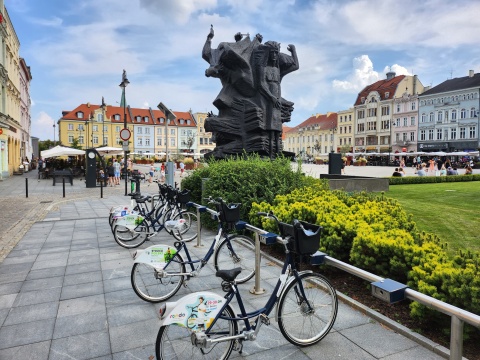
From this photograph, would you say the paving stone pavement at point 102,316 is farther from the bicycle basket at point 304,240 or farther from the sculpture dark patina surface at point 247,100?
the sculpture dark patina surface at point 247,100

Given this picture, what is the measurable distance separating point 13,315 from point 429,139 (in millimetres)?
68796

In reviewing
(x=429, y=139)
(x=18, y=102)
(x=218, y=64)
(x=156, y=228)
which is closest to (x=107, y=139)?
(x=18, y=102)

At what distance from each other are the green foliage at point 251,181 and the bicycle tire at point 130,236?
195 centimetres

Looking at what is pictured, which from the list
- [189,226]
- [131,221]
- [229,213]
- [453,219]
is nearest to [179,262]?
[229,213]

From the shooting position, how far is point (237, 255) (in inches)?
228

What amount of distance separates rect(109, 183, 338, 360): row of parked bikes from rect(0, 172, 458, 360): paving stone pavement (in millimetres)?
206

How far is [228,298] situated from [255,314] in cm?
39

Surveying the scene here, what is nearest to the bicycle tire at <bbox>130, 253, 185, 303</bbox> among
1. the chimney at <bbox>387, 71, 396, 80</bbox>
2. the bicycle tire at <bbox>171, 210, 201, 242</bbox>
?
the bicycle tire at <bbox>171, 210, 201, 242</bbox>

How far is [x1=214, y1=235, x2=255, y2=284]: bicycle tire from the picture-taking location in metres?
5.72

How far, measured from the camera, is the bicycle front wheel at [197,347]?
10.6ft

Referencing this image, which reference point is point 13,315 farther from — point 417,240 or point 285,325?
point 417,240

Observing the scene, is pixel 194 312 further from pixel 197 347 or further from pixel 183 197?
pixel 183 197

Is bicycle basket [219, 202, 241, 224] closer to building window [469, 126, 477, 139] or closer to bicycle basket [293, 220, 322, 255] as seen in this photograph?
bicycle basket [293, 220, 322, 255]

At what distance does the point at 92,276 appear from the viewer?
6.08 metres
